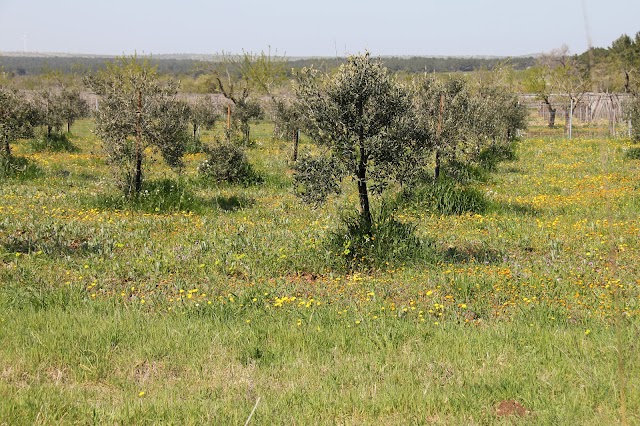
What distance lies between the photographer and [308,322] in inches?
255

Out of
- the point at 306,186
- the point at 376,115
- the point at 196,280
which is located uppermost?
the point at 376,115

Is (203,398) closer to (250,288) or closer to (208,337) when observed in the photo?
(208,337)

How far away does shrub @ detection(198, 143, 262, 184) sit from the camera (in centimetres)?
1864

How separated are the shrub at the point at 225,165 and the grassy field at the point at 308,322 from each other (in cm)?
583

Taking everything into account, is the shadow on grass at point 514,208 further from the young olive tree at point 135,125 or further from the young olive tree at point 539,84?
the young olive tree at point 539,84

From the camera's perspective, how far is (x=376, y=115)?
9438mm

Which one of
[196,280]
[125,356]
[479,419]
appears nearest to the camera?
[479,419]

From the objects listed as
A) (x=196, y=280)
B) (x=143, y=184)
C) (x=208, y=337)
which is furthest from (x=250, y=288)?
(x=143, y=184)

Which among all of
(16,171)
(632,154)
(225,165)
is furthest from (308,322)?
(632,154)

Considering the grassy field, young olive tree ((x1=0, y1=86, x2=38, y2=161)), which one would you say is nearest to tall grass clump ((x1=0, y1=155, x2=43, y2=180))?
young olive tree ((x1=0, y1=86, x2=38, y2=161))

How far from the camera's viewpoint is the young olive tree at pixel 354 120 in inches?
367

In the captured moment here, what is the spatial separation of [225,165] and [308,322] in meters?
12.9

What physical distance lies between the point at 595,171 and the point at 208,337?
18.0 meters

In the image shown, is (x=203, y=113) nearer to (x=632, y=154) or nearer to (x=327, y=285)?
(x=632, y=154)
